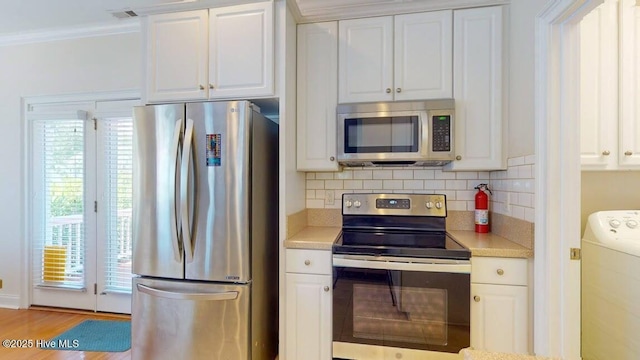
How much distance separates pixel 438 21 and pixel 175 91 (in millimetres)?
1732

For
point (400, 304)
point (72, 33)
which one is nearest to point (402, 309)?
point (400, 304)

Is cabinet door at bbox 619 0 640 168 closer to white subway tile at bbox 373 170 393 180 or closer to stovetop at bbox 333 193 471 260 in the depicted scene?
stovetop at bbox 333 193 471 260

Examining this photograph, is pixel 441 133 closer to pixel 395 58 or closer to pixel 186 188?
pixel 395 58

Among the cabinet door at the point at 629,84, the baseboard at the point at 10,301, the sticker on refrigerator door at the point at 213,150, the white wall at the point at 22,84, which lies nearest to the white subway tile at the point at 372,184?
the sticker on refrigerator door at the point at 213,150

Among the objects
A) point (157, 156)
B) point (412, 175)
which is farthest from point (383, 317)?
point (157, 156)

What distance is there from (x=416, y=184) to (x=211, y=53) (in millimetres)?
1660

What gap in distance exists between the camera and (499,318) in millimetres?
1603

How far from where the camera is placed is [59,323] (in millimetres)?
2611

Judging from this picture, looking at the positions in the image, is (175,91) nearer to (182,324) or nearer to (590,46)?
(182,324)

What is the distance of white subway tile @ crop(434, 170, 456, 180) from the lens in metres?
2.22

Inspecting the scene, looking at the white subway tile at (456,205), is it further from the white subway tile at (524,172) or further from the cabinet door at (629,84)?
the cabinet door at (629,84)

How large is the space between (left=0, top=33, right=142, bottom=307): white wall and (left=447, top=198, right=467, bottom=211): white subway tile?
2930 millimetres

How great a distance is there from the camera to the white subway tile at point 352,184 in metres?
2.34

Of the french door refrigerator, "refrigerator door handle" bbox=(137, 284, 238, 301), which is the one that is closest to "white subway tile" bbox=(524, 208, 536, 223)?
the french door refrigerator
